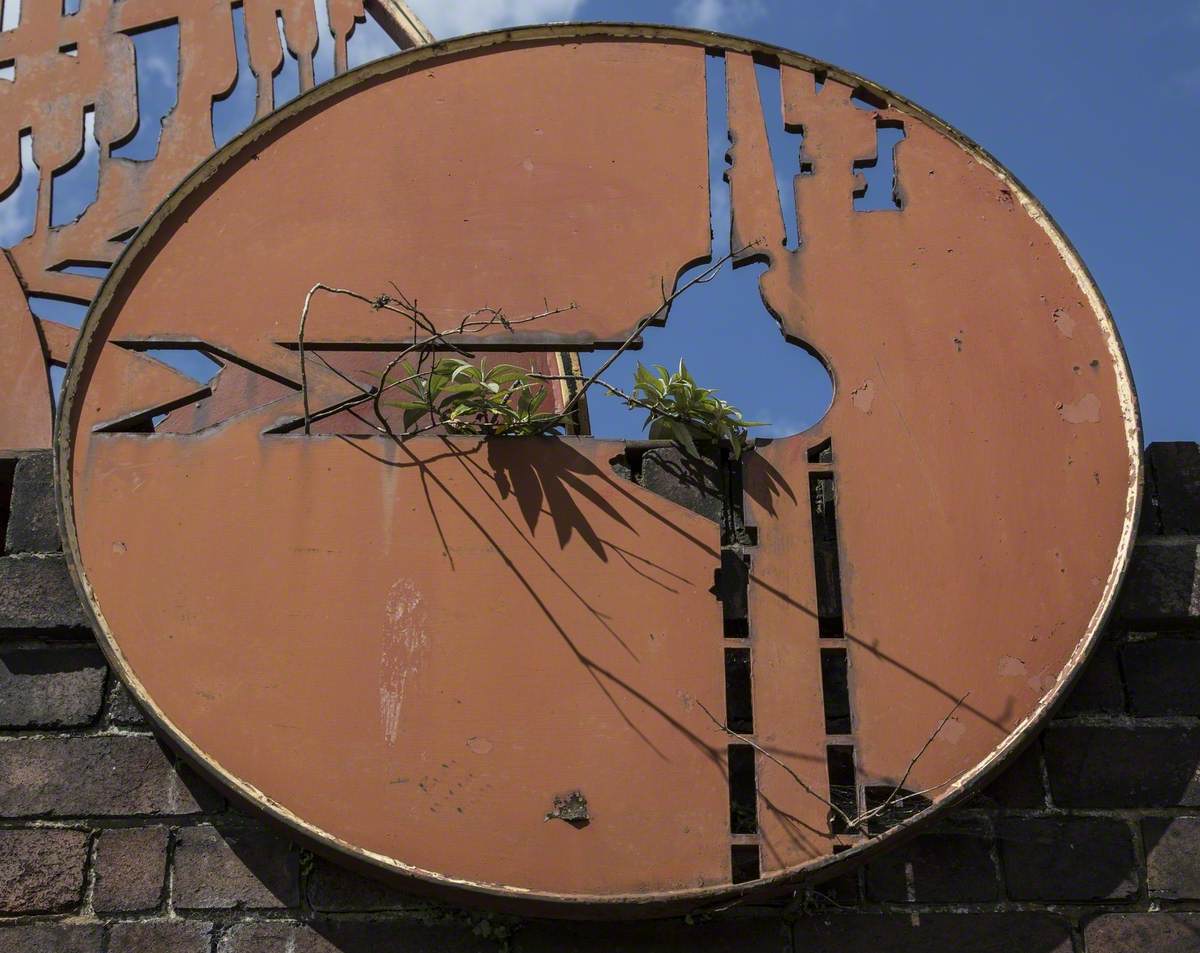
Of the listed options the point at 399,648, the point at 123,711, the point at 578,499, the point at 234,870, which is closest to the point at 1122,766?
the point at 578,499

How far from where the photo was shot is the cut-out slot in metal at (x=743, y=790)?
3094mm

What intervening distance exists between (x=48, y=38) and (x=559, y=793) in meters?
2.59

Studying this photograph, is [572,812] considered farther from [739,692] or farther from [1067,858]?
[1067,858]

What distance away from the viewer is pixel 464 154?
12.1 ft

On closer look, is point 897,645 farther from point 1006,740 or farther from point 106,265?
point 106,265

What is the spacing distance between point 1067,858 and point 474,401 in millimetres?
1591

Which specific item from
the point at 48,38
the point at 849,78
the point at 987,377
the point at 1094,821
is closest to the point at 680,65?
the point at 849,78

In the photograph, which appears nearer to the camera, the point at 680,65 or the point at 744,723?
the point at 744,723

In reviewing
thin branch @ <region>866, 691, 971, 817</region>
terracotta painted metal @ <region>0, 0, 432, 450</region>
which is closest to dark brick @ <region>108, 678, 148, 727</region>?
terracotta painted metal @ <region>0, 0, 432, 450</region>

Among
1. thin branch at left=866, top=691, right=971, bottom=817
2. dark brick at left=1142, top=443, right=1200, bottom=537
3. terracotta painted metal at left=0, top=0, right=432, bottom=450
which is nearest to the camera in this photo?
thin branch at left=866, top=691, right=971, bottom=817

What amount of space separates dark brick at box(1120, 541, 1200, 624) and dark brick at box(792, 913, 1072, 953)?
Result: 2.38ft

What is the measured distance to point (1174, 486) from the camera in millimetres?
3529

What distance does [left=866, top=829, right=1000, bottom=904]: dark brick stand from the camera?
3105 mm

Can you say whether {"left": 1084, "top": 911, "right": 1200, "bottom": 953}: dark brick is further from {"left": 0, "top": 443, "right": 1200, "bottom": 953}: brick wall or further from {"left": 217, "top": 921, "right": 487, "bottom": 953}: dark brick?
{"left": 217, "top": 921, "right": 487, "bottom": 953}: dark brick
